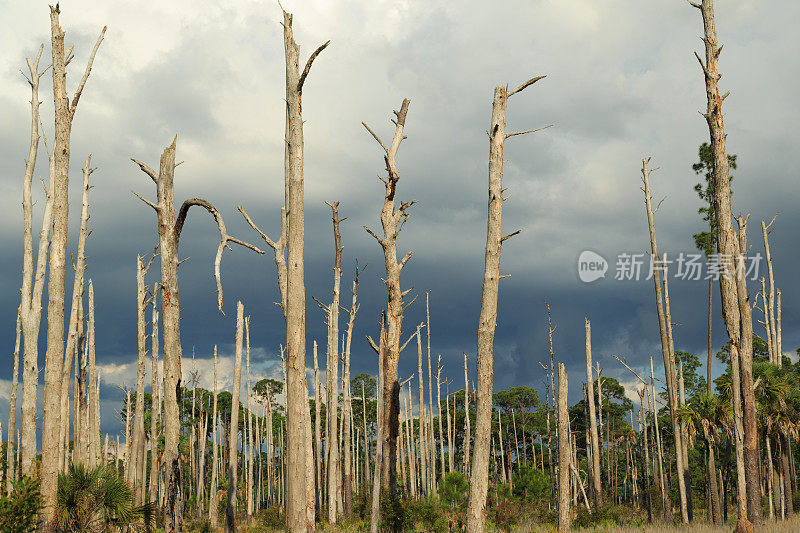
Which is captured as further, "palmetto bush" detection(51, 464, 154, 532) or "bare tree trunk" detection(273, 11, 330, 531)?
"palmetto bush" detection(51, 464, 154, 532)

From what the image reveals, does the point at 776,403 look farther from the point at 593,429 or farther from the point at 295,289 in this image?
the point at 295,289

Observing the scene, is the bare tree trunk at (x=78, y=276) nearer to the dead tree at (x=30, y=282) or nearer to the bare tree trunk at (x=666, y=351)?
the dead tree at (x=30, y=282)

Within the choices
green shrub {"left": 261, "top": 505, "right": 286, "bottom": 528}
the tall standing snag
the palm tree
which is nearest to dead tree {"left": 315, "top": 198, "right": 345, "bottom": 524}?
green shrub {"left": 261, "top": 505, "right": 286, "bottom": 528}

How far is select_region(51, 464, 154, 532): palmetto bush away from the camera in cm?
1127

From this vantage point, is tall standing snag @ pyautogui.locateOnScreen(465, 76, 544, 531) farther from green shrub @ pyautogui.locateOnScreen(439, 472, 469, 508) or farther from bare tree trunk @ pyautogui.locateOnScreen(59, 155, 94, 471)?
green shrub @ pyautogui.locateOnScreen(439, 472, 469, 508)

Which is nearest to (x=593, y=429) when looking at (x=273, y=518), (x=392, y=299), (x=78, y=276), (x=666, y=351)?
(x=666, y=351)

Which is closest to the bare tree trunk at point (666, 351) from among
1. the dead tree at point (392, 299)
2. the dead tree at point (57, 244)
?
the dead tree at point (392, 299)

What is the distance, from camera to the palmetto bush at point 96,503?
11273mm

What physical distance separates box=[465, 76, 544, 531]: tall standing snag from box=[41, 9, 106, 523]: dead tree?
6.77 meters

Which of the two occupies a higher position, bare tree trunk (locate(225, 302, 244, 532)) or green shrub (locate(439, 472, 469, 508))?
bare tree trunk (locate(225, 302, 244, 532))

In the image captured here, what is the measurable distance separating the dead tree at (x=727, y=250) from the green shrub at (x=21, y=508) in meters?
12.7

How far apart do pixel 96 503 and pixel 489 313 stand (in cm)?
778

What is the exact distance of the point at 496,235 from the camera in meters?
11.0

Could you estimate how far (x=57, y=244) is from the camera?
10961mm
